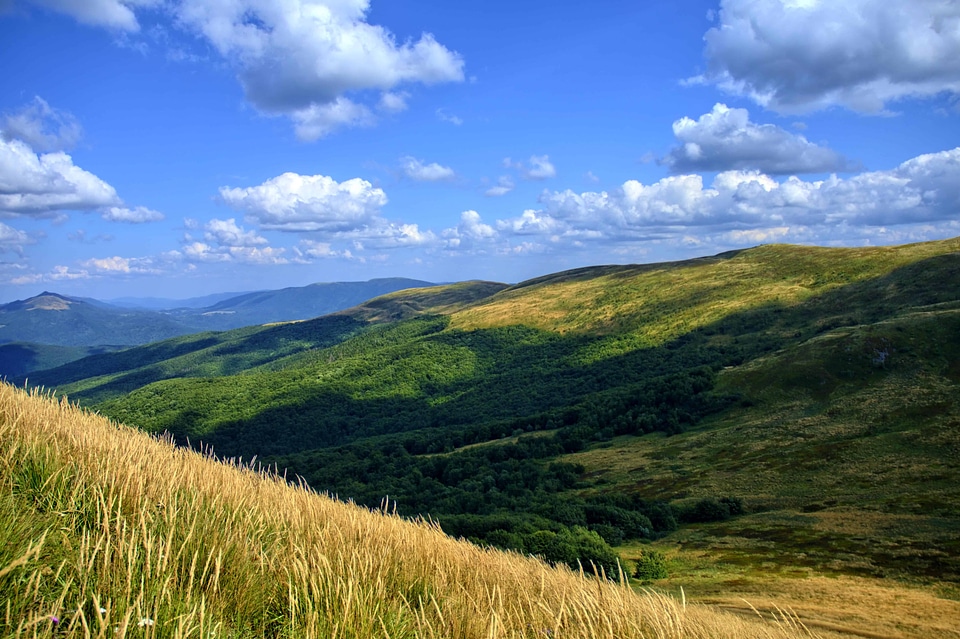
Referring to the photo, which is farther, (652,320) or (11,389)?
(652,320)

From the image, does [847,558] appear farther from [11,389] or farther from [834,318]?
[834,318]

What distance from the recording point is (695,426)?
91.7m

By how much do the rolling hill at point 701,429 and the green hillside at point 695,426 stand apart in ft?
1.23

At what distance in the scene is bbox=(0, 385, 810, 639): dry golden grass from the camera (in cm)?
361

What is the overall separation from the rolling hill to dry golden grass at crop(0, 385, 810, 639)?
27.0 ft

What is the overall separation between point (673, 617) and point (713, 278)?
209994mm

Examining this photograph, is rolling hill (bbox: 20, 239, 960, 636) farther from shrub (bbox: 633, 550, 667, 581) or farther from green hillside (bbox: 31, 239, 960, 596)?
shrub (bbox: 633, 550, 667, 581)

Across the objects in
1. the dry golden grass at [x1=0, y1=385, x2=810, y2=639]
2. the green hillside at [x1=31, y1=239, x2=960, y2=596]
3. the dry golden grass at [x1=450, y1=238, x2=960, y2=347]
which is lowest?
the green hillside at [x1=31, y1=239, x2=960, y2=596]

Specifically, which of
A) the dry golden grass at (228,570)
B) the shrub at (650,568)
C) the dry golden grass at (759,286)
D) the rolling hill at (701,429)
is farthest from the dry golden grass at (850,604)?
the dry golden grass at (759,286)

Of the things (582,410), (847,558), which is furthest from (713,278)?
(847,558)

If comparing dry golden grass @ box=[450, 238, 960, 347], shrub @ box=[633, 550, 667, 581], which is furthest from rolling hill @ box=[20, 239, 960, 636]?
shrub @ box=[633, 550, 667, 581]

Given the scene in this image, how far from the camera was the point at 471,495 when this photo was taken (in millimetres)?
69812

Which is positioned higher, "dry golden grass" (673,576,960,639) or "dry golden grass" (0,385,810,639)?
"dry golden grass" (0,385,810,639)

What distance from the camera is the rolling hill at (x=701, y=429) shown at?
145 ft
